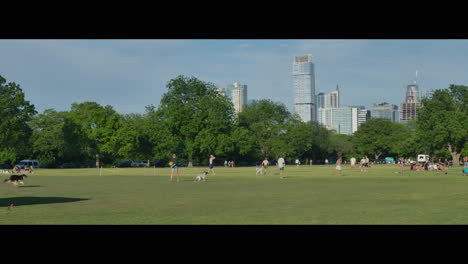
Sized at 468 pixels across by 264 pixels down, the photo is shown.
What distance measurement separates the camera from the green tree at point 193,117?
94.4 meters

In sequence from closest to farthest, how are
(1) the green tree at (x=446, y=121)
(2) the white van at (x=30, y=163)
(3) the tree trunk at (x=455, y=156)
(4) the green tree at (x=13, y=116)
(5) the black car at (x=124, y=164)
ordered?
(4) the green tree at (x=13, y=116)
(1) the green tree at (x=446, y=121)
(3) the tree trunk at (x=455, y=156)
(2) the white van at (x=30, y=163)
(5) the black car at (x=124, y=164)

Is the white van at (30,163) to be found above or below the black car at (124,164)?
above

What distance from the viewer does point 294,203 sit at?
17.6 m

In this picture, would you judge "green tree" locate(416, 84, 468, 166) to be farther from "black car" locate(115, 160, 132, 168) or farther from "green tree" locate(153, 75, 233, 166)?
"black car" locate(115, 160, 132, 168)

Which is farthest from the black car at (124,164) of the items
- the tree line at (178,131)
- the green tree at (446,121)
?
the green tree at (446,121)

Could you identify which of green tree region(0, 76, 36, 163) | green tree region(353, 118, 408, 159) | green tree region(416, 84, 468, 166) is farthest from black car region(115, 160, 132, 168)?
green tree region(353, 118, 408, 159)

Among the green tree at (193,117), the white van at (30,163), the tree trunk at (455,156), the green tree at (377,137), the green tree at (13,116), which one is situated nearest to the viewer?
the green tree at (13,116)

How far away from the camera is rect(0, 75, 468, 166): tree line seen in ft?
282

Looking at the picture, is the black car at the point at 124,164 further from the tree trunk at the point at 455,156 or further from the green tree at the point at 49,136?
the tree trunk at the point at 455,156

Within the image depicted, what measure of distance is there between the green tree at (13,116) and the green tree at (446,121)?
231 feet

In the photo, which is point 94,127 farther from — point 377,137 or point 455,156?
point 377,137

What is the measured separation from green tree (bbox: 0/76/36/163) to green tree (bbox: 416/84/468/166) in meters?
70.4
